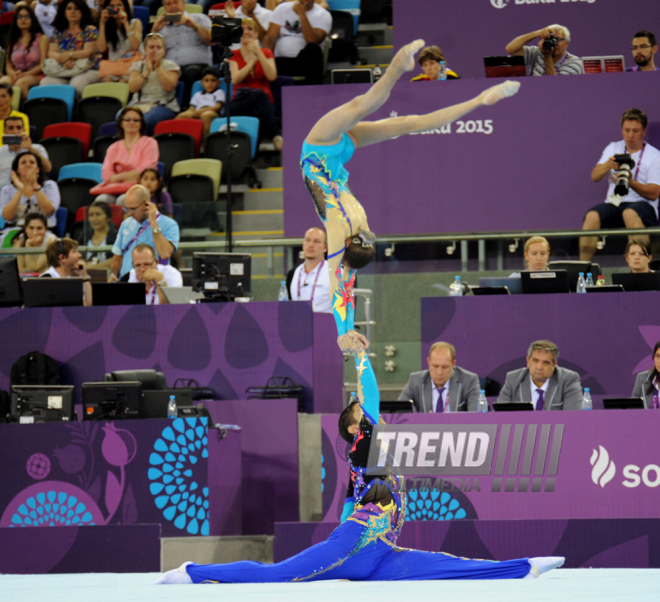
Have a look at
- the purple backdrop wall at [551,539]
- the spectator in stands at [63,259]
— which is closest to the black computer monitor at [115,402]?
the purple backdrop wall at [551,539]

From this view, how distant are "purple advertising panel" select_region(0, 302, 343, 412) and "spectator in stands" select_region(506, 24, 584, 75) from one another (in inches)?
124

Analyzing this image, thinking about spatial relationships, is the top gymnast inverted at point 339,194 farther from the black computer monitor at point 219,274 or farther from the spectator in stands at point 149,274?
the spectator in stands at point 149,274

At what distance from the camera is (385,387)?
24.5ft

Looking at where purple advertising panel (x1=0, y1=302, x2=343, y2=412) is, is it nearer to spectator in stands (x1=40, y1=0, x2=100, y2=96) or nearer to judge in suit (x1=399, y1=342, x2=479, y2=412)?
judge in suit (x1=399, y1=342, x2=479, y2=412)

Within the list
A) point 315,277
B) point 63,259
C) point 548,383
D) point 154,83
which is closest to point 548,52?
point 315,277

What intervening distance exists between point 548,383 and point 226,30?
4.01 m

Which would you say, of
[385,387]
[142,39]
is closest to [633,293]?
[385,387]

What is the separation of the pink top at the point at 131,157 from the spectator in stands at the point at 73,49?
7.12ft

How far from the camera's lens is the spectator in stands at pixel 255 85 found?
9375mm

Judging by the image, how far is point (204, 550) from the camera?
233 inches

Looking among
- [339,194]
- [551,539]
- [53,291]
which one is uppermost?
[339,194]

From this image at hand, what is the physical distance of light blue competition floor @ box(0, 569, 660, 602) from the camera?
3.57 metres

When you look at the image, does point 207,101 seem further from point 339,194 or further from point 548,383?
point 339,194

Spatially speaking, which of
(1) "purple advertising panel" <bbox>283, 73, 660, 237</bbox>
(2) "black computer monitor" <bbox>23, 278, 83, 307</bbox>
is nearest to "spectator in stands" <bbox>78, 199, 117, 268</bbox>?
(2) "black computer monitor" <bbox>23, 278, 83, 307</bbox>
